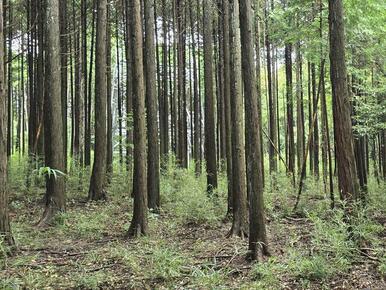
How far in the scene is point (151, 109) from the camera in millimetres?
11445

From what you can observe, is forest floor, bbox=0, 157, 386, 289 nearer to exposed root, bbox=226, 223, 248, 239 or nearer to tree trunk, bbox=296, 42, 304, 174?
exposed root, bbox=226, 223, 248, 239

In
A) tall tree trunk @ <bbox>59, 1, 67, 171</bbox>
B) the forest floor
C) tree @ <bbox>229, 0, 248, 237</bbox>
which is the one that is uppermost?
tall tree trunk @ <bbox>59, 1, 67, 171</bbox>

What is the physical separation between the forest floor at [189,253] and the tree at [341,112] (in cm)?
57

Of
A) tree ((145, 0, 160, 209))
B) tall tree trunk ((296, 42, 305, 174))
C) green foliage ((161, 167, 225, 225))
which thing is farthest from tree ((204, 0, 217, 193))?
tall tree trunk ((296, 42, 305, 174))

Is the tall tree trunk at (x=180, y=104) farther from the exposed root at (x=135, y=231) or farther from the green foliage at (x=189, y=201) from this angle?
the exposed root at (x=135, y=231)

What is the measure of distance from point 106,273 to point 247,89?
3.94 metres

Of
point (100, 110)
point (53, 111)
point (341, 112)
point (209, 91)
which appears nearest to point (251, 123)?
point (341, 112)

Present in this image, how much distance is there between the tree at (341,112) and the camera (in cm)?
738

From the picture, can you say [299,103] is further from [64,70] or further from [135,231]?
[135,231]

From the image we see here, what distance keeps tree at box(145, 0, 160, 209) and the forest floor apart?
806mm

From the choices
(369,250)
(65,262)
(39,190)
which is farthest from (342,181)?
(39,190)

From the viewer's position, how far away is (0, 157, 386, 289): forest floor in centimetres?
616

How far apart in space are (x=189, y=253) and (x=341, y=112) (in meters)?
4.05

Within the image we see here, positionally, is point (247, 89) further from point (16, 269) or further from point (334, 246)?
point (16, 269)
